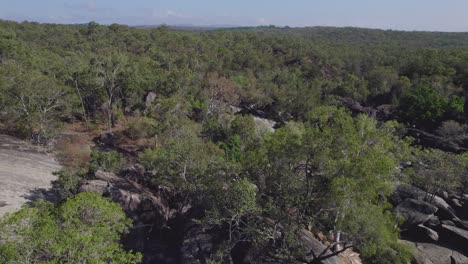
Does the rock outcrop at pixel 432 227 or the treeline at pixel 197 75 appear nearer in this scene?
the rock outcrop at pixel 432 227

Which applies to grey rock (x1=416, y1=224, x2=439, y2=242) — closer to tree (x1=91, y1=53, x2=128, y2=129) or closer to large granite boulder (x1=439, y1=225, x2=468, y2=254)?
large granite boulder (x1=439, y1=225, x2=468, y2=254)

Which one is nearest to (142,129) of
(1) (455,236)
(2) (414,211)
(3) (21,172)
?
(3) (21,172)

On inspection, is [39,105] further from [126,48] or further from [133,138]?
[126,48]

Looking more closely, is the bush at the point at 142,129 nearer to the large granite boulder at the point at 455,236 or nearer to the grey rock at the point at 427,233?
the grey rock at the point at 427,233

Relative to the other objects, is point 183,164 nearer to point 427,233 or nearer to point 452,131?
point 427,233

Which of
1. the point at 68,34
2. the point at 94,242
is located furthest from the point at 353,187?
the point at 68,34

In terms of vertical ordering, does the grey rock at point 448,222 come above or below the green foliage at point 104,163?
below

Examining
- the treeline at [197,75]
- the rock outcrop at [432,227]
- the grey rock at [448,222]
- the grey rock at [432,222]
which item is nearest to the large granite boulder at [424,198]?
the rock outcrop at [432,227]
